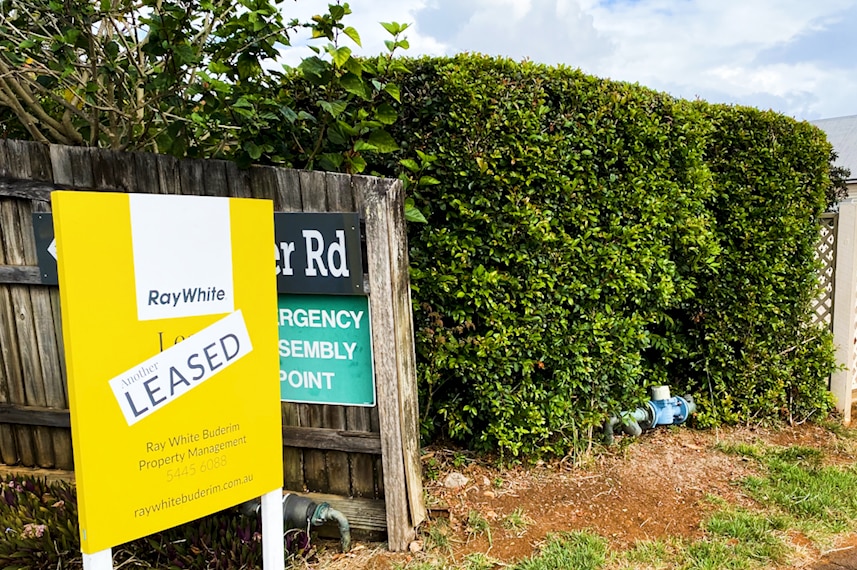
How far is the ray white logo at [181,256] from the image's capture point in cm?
208

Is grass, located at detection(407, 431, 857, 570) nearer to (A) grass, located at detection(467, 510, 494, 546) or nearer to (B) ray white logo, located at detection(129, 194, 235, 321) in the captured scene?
(A) grass, located at detection(467, 510, 494, 546)

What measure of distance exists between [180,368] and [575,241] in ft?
7.75

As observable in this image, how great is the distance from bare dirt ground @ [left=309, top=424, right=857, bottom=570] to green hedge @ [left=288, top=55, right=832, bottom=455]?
0.20 metres

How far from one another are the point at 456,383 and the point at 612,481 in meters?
1.12

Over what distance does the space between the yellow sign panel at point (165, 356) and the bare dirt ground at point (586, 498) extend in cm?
87

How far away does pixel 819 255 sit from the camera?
5191 millimetres

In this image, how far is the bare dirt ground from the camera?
9.70 feet

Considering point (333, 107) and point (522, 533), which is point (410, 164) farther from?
point (522, 533)

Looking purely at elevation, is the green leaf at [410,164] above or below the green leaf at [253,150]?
below

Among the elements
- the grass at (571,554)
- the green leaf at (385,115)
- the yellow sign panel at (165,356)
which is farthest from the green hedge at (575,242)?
the yellow sign panel at (165,356)

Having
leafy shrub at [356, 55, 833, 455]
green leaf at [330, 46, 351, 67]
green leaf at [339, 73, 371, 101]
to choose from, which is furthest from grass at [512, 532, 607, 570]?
green leaf at [330, 46, 351, 67]

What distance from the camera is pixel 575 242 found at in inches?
143

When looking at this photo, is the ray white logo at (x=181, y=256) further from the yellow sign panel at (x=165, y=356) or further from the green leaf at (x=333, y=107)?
the green leaf at (x=333, y=107)

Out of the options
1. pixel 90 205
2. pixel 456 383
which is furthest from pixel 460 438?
pixel 90 205
